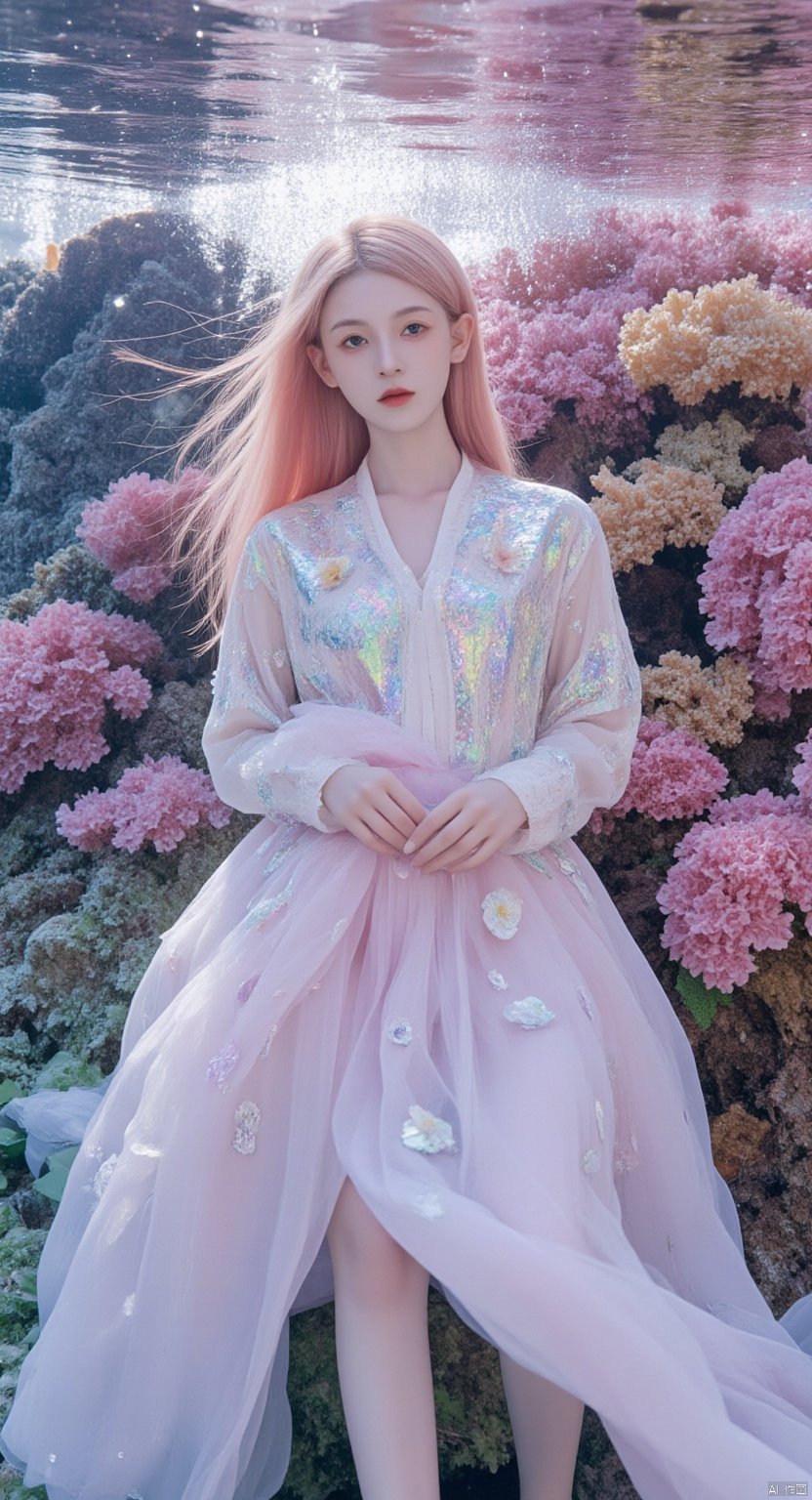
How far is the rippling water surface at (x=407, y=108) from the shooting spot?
9.66ft

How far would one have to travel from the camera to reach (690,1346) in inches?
50.2

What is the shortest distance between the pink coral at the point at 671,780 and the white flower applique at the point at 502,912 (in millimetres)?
771

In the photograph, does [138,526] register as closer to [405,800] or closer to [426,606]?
[426,606]

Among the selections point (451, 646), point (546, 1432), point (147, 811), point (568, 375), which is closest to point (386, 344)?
point (451, 646)

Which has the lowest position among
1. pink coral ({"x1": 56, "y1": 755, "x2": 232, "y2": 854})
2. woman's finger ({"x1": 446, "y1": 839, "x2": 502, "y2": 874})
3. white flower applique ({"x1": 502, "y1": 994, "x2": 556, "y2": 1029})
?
pink coral ({"x1": 56, "y1": 755, "x2": 232, "y2": 854})

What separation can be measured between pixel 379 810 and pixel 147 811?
3.56 ft

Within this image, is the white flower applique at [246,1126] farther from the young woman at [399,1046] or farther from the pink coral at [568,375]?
the pink coral at [568,375]

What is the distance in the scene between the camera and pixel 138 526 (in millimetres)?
3025

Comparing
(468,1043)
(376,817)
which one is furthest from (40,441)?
(468,1043)

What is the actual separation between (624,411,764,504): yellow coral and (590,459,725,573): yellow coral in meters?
0.13

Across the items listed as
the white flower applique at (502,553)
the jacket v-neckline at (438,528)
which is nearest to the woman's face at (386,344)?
the jacket v-neckline at (438,528)

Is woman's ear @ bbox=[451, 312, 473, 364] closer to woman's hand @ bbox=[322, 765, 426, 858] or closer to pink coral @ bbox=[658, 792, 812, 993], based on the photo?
woman's hand @ bbox=[322, 765, 426, 858]

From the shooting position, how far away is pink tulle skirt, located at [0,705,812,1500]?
1.27 metres

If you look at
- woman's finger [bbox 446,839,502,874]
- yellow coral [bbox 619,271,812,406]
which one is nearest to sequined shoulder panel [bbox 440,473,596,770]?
woman's finger [bbox 446,839,502,874]
